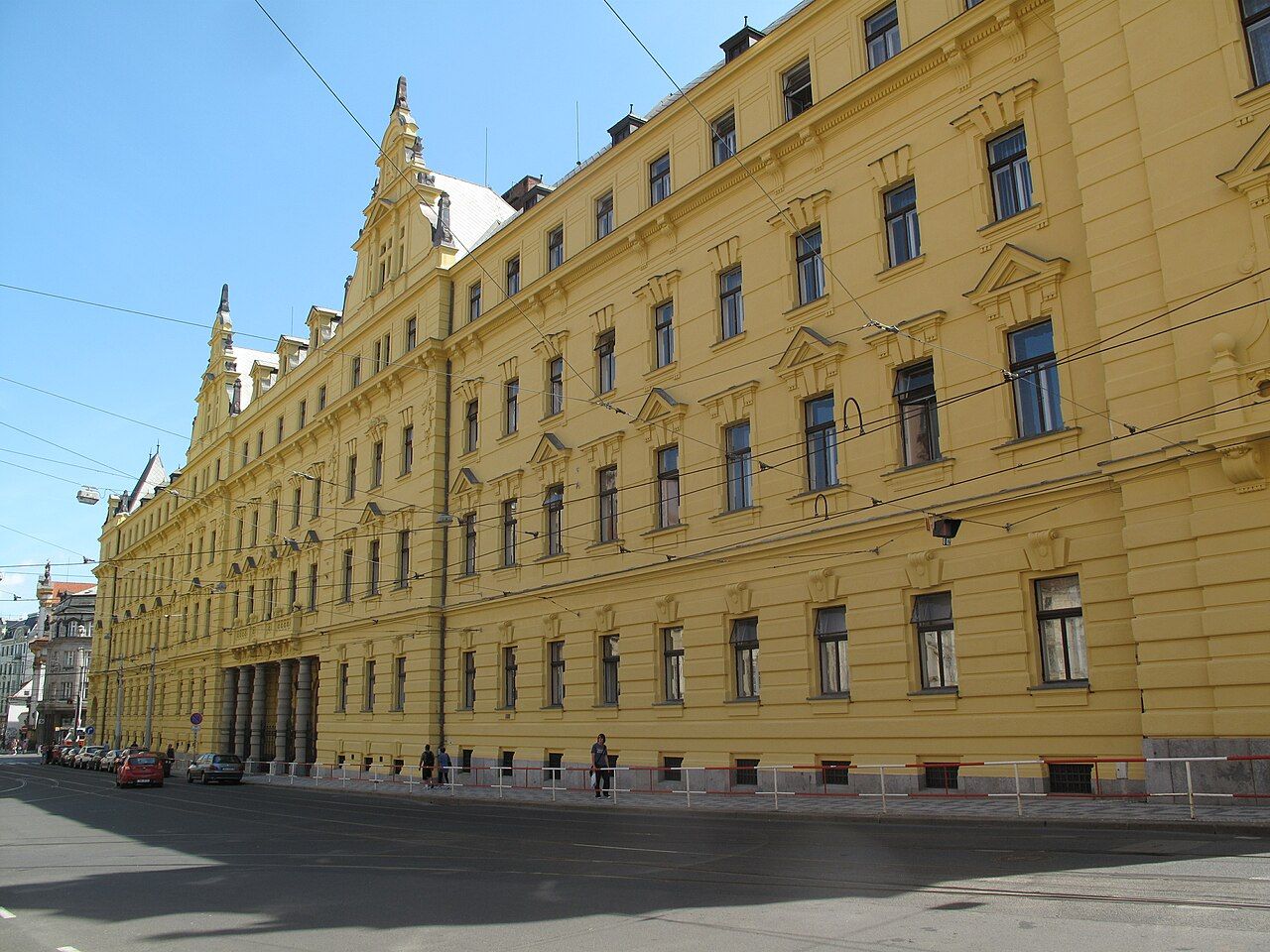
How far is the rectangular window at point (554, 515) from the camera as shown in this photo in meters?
31.0

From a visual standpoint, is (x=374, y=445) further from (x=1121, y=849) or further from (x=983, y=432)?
(x=1121, y=849)

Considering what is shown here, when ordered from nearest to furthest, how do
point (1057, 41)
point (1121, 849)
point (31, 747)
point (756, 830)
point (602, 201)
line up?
point (1121, 849)
point (756, 830)
point (1057, 41)
point (602, 201)
point (31, 747)

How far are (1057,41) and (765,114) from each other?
7608 millimetres

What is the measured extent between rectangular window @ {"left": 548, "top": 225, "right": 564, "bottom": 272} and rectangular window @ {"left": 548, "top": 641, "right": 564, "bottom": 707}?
12026mm

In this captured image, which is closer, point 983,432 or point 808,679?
point 983,432

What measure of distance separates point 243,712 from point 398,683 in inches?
758

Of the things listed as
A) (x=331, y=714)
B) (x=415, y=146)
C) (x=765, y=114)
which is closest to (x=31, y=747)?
(x=331, y=714)

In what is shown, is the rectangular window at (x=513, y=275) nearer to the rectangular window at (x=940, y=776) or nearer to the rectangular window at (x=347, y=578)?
the rectangular window at (x=347, y=578)

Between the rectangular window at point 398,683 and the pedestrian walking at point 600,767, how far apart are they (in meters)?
14.2

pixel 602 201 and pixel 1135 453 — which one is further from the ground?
pixel 602 201

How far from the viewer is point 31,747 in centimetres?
12069

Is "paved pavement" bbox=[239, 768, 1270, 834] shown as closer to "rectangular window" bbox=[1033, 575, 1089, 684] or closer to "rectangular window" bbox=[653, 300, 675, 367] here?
"rectangular window" bbox=[1033, 575, 1089, 684]

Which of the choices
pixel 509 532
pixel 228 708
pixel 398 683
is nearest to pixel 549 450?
pixel 509 532

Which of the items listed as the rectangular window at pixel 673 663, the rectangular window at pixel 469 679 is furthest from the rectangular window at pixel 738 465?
the rectangular window at pixel 469 679
